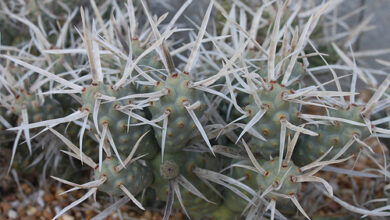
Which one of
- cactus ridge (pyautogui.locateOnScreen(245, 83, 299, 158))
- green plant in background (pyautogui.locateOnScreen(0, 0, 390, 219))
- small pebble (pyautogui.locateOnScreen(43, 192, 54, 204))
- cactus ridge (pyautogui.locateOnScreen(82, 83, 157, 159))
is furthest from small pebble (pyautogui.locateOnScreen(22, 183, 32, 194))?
cactus ridge (pyautogui.locateOnScreen(245, 83, 299, 158))

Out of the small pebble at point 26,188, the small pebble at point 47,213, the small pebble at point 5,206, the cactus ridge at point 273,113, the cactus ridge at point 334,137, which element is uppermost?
the cactus ridge at point 273,113

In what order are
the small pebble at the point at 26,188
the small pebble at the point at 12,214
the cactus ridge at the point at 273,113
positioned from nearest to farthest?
the cactus ridge at the point at 273,113 < the small pebble at the point at 12,214 < the small pebble at the point at 26,188

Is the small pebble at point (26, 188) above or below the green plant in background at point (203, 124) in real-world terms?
below

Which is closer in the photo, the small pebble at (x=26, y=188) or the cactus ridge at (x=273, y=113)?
the cactus ridge at (x=273, y=113)

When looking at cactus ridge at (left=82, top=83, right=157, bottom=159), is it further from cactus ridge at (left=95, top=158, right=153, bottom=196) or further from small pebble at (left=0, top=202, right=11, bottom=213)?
small pebble at (left=0, top=202, right=11, bottom=213)

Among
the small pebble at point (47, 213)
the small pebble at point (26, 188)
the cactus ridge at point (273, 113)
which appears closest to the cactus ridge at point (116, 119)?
the cactus ridge at point (273, 113)

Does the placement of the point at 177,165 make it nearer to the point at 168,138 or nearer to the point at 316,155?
the point at 168,138

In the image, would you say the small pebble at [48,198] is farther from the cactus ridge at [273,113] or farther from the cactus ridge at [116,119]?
the cactus ridge at [273,113]

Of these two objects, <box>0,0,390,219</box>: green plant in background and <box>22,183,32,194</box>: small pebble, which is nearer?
<box>0,0,390,219</box>: green plant in background

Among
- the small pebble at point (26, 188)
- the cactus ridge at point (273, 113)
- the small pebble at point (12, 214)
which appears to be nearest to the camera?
the cactus ridge at point (273, 113)

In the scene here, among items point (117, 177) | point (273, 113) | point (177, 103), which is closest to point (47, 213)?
point (117, 177)

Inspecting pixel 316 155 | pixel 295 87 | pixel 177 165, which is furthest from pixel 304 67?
pixel 177 165
